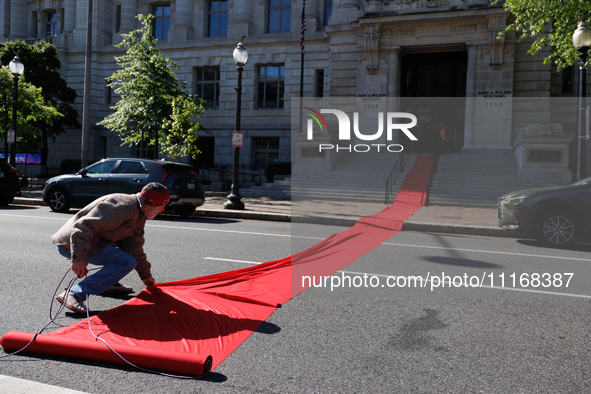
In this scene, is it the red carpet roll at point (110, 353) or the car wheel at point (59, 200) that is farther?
the car wheel at point (59, 200)

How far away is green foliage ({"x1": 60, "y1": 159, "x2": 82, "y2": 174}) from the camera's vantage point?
34000 millimetres

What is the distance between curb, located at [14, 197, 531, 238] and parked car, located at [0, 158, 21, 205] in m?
6.77

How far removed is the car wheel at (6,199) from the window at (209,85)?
1934 cm

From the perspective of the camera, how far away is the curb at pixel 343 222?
11578 mm

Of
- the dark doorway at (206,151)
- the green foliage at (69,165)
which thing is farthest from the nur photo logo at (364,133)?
the green foliage at (69,165)

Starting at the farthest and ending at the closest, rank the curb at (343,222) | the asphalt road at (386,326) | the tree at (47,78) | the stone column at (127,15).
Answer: the stone column at (127,15)
the tree at (47,78)
the curb at (343,222)
the asphalt road at (386,326)

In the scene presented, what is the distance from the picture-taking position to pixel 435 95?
31.1 m

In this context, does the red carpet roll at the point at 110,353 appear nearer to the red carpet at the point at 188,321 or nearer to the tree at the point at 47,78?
the red carpet at the point at 188,321

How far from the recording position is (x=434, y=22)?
85.3 ft

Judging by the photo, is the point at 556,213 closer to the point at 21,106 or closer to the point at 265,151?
the point at 21,106

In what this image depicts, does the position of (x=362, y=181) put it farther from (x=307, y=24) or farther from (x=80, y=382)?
(x=80, y=382)

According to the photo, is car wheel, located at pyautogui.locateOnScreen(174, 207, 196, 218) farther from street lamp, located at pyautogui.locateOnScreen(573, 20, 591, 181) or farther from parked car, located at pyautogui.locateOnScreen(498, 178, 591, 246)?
street lamp, located at pyautogui.locateOnScreen(573, 20, 591, 181)

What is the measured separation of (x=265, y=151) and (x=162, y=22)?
41.9ft

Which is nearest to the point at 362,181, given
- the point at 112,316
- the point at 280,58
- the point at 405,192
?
the point at 405,192
